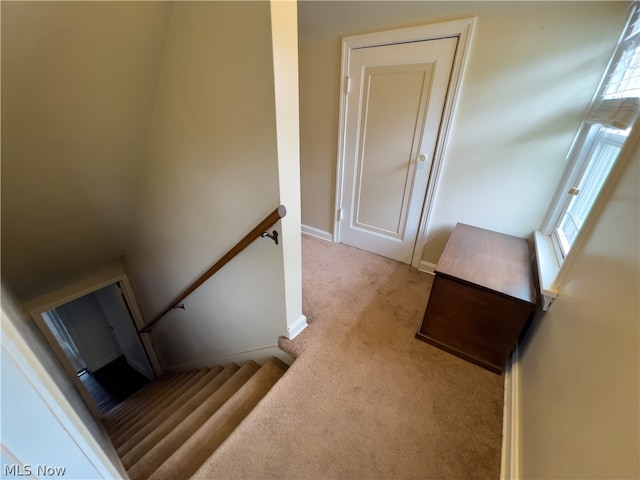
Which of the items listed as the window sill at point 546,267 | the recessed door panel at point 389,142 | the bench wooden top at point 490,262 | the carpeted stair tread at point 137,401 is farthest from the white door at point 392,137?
the carpeted stair tread at point 137,401

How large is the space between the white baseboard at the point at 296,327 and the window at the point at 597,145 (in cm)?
133

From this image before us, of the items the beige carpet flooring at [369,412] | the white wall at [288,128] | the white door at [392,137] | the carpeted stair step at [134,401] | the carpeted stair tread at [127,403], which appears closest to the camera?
the white wall at [288,128]

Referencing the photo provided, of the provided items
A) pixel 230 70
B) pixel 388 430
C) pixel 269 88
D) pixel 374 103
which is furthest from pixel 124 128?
pixel 388 430

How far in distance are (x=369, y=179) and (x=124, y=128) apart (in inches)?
72.9

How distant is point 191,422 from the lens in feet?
5.02

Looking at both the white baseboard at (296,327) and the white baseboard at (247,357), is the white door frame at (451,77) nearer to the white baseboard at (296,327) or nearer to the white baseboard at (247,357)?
the white baseboard at (296,327)

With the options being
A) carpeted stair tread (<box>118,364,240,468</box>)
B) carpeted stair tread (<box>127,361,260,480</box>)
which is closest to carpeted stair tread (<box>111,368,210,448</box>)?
carpeted stair tread (<box>118,364,240,468</box>)

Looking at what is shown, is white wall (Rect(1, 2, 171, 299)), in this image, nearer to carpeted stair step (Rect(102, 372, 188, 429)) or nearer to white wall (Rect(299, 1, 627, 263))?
white wall (Rect(299, 1, 627, 263))

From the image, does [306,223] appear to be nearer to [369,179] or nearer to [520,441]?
[369,179]

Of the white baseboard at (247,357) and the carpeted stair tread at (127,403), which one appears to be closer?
the white baseboard at (247,357)

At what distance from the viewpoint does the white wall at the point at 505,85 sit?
143 cm

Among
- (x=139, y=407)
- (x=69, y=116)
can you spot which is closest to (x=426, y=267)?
(x=69, y=116)

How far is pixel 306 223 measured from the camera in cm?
304

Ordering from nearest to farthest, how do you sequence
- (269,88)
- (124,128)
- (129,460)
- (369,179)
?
(269,88), (129,460), (124,128), (369,179)
